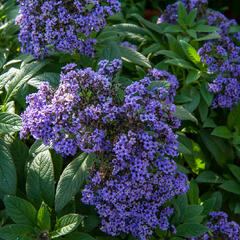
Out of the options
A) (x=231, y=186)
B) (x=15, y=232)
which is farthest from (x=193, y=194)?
(x=15, y=232)

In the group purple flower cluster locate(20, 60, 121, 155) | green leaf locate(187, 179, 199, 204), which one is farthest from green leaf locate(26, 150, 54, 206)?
green leaf locate(187, 179, 199, 204)

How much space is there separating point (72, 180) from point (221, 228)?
1568 mm

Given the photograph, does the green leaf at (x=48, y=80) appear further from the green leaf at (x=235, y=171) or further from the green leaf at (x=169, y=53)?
the green leaf at (x=235, y=171)

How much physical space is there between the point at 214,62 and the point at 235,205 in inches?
68.0

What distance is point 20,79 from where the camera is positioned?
127 inches

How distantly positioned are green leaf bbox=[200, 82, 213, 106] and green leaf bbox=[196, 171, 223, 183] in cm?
84

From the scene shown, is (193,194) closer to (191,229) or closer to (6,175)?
(191,229)

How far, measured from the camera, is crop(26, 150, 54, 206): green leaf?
276 cm

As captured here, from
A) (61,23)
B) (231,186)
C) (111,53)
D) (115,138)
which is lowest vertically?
(231,186)

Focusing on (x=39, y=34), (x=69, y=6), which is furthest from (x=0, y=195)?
(x=69, y=6)

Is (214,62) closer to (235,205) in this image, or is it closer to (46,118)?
(235,205)

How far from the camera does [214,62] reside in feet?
12.6

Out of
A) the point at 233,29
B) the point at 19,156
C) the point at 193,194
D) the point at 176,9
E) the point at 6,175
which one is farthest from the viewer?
the point at 176,9

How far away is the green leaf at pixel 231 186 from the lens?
362 centimetres
